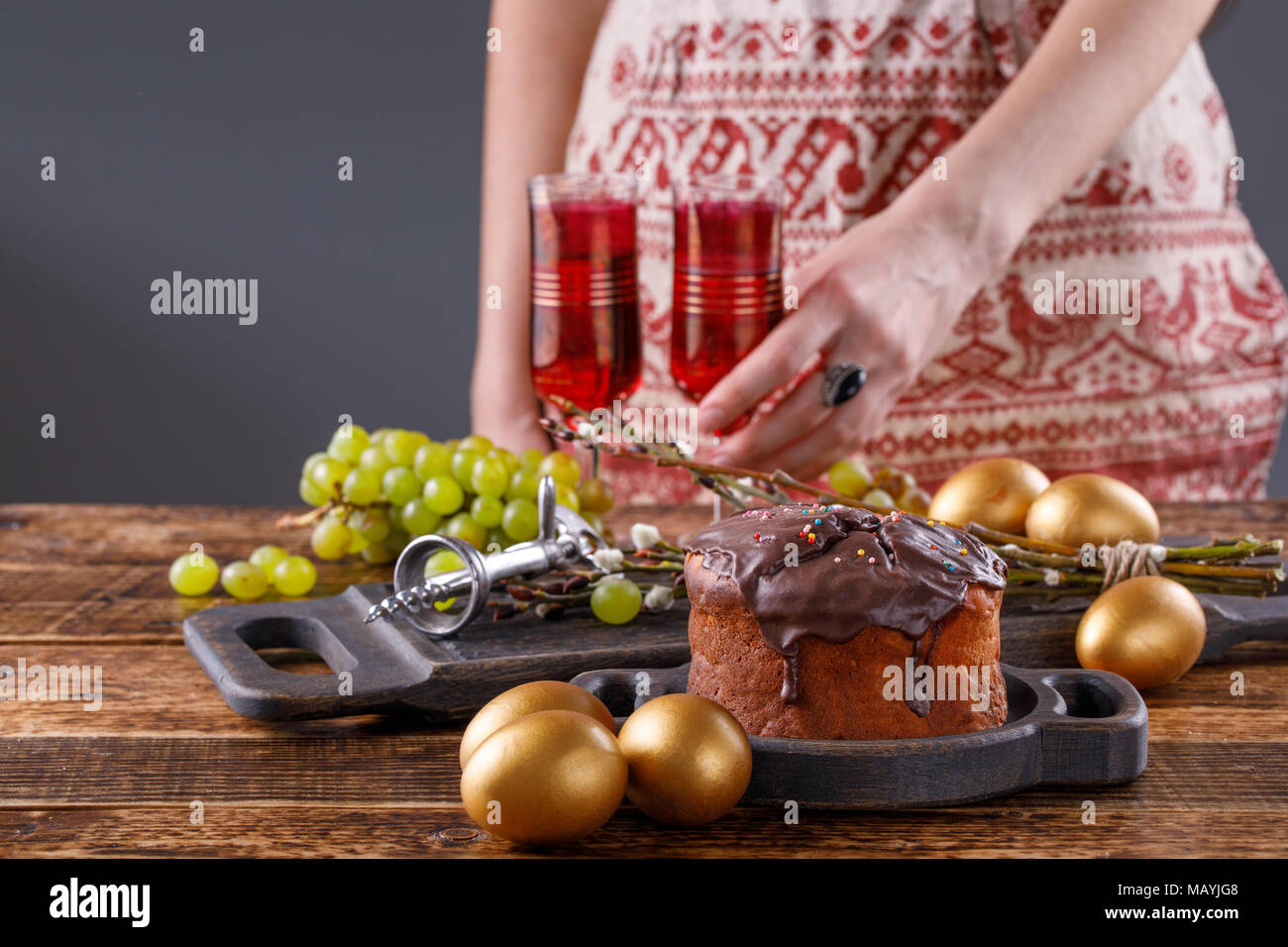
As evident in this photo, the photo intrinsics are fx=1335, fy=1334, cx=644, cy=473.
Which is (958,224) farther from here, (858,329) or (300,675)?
(300,675)

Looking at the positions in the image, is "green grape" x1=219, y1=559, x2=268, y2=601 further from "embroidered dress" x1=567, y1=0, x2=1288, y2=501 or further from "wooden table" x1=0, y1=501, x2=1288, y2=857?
"embroidered dress" x1=567, y1=0, x2=1288, y2=501

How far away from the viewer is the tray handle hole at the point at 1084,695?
982mm

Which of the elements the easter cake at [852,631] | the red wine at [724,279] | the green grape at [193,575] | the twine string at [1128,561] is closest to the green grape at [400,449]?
the green grape at [193,575]

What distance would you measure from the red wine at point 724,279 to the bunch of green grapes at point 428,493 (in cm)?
20

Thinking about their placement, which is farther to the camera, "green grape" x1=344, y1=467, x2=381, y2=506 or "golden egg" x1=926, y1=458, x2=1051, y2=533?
"green grape" x1=344, y1=467, x2=381, y2=506

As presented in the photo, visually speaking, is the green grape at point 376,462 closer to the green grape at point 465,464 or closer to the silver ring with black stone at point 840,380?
the green grape at point 465,464

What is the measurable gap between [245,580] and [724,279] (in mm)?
612

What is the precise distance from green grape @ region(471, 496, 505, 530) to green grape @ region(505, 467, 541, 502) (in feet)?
0.06

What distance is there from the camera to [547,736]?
0.80 meters

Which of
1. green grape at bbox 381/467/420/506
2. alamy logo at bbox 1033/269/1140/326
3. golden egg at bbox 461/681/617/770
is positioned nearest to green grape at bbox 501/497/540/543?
green grape at bbox 381/467/420/506

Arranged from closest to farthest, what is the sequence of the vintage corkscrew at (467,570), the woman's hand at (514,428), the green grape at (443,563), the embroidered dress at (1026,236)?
1. the vintage corkscrew at (467,570)
2. the green grape at (443,563)
3. the embroidered dress at (1026,236)
4. the woman's hand at (514,428)

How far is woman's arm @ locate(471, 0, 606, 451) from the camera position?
2.14m
